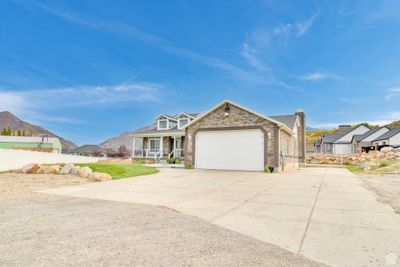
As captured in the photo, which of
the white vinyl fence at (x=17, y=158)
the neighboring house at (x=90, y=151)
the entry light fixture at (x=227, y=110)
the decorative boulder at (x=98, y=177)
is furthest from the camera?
the neighboring house at (x=90, y=151)

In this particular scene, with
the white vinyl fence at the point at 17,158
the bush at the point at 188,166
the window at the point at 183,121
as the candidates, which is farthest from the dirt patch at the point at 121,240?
the window at the point at 183,121

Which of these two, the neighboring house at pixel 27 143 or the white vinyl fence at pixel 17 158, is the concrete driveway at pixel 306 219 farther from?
the neighboring house at pixel 27 143

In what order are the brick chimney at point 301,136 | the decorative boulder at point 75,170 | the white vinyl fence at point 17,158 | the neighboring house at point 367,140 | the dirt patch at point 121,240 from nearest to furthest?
the dirt patch at point 121,240 → the decorative boulder at point 75,170 → the white vinyl fence at point 17,158 → the brick chimney at point 301,136 → the neighboring house at point 367,140

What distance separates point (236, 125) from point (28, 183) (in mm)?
12214

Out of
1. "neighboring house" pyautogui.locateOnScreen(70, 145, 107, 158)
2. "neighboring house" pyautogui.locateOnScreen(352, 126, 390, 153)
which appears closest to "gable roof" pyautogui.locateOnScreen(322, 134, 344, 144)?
"neighboring house" pyautogui.locateOnScreen(352, 126, 390, 153)

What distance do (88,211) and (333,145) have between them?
6227cm

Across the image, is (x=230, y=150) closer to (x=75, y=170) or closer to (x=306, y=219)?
(x=75, y=170)

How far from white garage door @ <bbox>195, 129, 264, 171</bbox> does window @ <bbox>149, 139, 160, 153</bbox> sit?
40.1 ft

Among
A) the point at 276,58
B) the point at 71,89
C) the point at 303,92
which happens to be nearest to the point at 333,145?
the point at 303,92

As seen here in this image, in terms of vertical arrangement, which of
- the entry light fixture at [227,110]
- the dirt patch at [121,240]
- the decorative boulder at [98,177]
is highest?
the entry light fixture at [227,110]

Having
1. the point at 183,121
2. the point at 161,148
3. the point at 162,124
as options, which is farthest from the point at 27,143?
the point at 183,121

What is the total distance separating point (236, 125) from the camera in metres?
16.8

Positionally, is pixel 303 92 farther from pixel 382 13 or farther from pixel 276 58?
pixel 382 13

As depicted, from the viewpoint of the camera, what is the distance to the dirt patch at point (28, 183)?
7.28m
